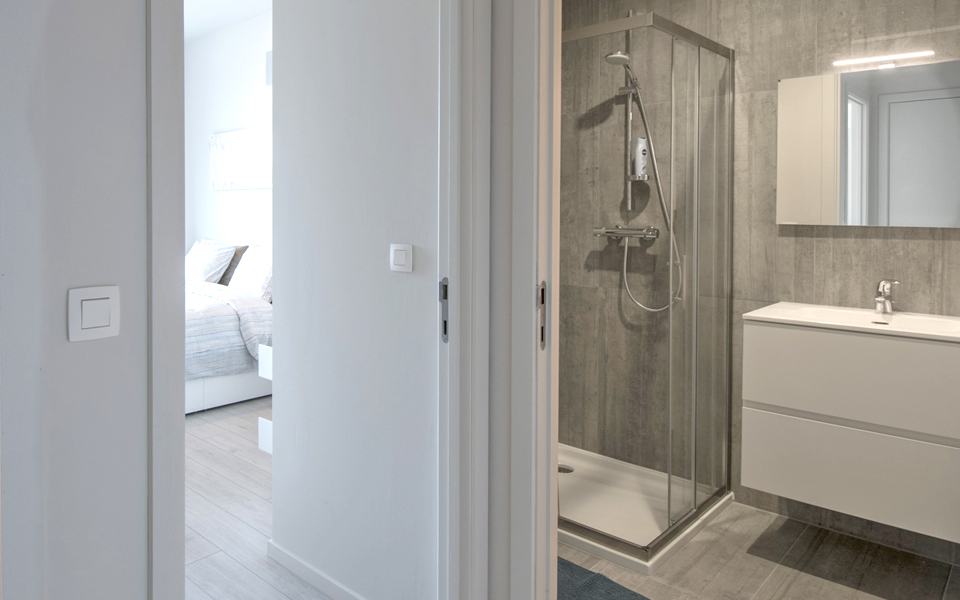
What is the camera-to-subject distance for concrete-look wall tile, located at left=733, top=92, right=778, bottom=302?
2742 millimetres

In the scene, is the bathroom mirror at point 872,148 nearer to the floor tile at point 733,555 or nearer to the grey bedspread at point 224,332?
the floor tile at point 733,555

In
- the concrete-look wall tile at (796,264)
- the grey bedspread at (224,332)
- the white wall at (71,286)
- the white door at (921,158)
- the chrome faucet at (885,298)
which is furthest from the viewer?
the grey bedspread at (224,332)

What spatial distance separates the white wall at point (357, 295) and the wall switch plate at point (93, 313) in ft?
2.69

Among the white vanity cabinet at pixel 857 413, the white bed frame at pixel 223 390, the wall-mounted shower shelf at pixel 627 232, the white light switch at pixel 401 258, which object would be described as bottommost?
the white bed frame at pixel 223 390

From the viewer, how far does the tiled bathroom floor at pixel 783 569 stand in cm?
221

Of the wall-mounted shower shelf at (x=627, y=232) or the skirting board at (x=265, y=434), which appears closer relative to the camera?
the wall-mounted shower shelf at (x=627, y=232)

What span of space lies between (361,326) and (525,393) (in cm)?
58

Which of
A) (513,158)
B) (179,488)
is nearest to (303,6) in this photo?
(513,158)

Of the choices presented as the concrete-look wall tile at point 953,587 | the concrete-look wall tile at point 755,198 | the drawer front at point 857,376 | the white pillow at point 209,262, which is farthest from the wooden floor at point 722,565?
the white pillow at point 209,262

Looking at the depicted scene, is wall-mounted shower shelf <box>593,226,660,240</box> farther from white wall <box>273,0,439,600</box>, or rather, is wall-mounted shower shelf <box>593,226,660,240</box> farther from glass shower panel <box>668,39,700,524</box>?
white wall <box>273,0,439,600</box>

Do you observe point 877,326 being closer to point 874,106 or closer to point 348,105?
point 874,106

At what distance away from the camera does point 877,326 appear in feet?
7.20

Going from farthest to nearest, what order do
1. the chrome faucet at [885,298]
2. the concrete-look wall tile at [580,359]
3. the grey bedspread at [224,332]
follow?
the grey bedspread at [224,332]
the concrete-look wall tile at [580,359]
the chrome faucet at [885,298]

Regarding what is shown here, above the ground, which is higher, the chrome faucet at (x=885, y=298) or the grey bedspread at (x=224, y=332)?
the chrome faucet at (x=885, y=298)
